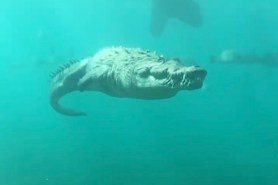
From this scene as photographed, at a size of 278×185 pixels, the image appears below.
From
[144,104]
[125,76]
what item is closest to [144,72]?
[125,76]

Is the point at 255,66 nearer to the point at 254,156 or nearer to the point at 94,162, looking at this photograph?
the point at 254,156

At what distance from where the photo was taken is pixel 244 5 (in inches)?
157

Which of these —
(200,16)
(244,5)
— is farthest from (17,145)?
(244,5)

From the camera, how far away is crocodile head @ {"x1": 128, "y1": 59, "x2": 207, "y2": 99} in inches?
136

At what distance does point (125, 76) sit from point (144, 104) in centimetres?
31

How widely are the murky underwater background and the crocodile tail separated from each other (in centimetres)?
4

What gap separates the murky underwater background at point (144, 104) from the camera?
4.02 m

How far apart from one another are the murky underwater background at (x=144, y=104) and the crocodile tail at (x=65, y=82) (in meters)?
0.04

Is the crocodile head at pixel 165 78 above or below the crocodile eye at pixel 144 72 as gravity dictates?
below

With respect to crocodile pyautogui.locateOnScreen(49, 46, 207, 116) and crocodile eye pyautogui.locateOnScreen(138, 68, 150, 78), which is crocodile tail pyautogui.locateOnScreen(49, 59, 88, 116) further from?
crocodile eye pyautogui.locateOnScreen(138, 68, 150, 78)

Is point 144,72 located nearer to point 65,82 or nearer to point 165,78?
point 165,78

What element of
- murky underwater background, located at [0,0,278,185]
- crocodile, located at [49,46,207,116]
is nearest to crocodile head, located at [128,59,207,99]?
crocodile, located at [49,46,207,116]

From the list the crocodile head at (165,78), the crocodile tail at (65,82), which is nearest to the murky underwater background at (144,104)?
the crocodile tail at (65,82)

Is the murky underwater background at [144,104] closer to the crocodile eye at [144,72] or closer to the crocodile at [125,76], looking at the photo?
the crocodile at [125,76]
